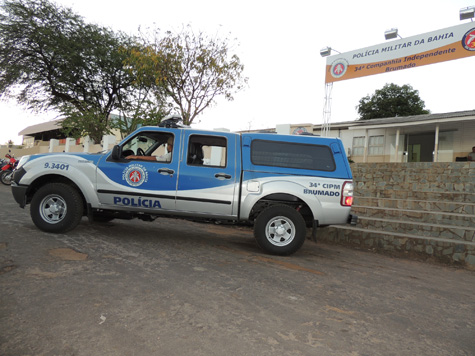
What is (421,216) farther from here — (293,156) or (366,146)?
(366,146)

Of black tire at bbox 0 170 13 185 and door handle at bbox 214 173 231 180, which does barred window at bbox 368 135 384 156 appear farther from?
black tire at bbox 0 170 13 185

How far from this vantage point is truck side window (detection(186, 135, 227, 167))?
5562 millimetres

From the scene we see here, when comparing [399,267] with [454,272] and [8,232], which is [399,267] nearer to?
[454,272]

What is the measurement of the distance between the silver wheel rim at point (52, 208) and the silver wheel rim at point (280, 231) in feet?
11.3

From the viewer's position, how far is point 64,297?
3.02 metres

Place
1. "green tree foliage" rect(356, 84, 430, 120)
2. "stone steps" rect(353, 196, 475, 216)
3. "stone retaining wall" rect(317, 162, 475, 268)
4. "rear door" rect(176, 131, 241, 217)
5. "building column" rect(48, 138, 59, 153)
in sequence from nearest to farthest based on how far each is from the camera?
"rear door" rect(176, 131, 241, 217)
"stone retaining wall" rect(317, 162, 475, 268)
"stone steps" rect(353, 196, 475, 216)
"building column" rect(48, 138, 59, 153)
"green tree foliage" rect(356, 84, 430, 120)

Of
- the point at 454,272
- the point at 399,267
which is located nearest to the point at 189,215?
the point at 399,267

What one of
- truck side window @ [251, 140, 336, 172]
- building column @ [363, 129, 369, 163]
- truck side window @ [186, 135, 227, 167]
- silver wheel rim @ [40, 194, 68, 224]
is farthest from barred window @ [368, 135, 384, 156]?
silver wheel rim @ [40, 194, 68, 224]

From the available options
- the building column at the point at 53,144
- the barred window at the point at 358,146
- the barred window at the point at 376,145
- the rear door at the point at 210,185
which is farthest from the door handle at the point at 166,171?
the building column at the point at 53,144

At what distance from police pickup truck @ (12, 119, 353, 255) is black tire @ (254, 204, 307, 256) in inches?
0.6

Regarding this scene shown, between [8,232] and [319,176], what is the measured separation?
5.16m

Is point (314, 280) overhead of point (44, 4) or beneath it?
beneath

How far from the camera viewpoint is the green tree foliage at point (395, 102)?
33.1 metres

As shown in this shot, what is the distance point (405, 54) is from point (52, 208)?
15.7m
